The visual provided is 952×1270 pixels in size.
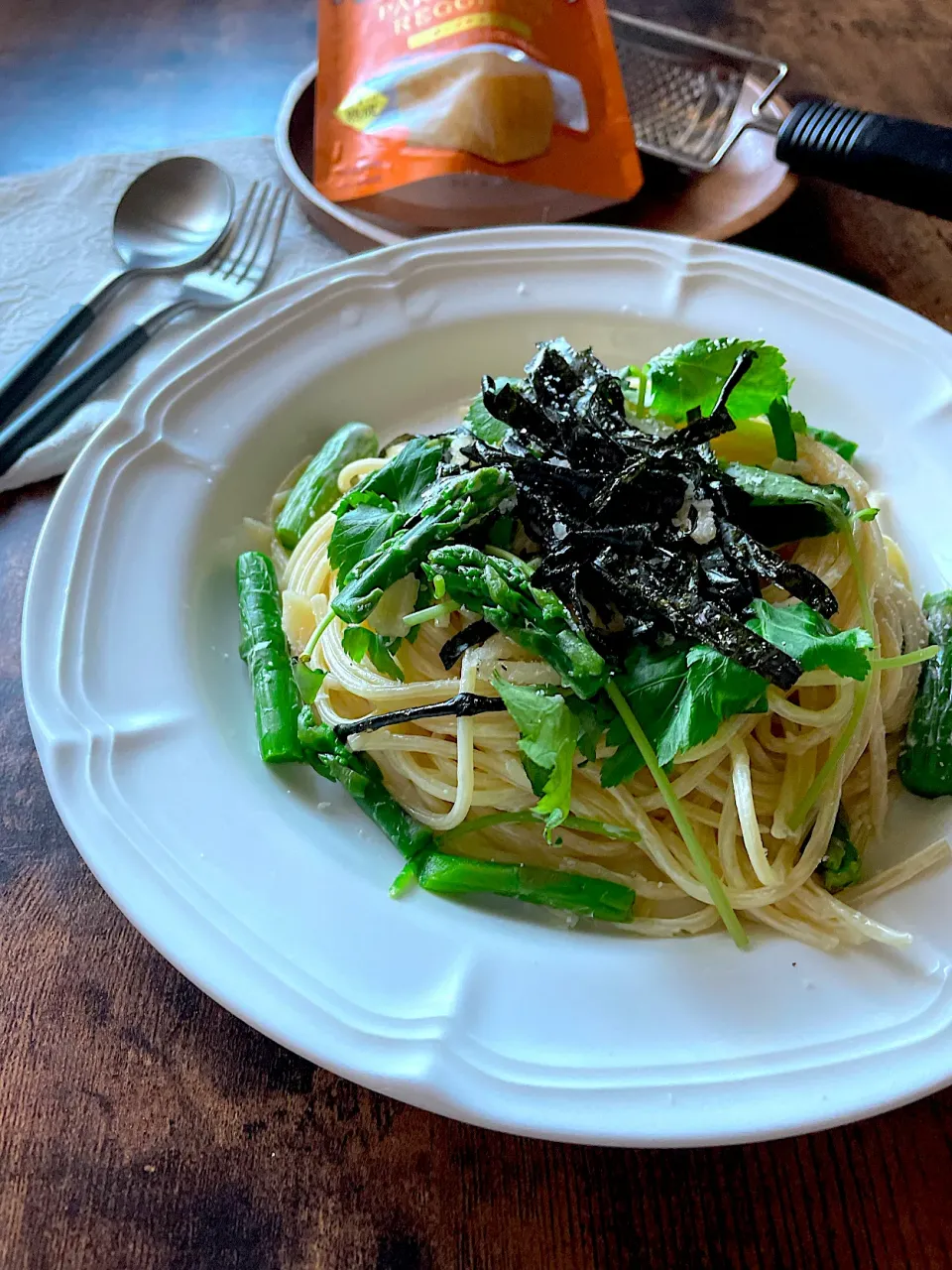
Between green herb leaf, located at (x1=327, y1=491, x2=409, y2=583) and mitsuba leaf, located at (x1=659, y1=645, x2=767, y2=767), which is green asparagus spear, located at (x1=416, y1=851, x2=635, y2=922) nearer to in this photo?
mitsuba leaf, located at (x1=659, y1=645, x2=767, y2=767)

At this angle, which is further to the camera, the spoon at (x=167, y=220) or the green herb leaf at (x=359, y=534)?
the spoon at (x=167, y=220)

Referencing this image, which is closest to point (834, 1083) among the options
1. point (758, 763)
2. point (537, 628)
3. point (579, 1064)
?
→ point (579, 1064)

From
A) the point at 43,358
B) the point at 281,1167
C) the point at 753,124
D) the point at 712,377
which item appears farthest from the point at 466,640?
the point at 753,124

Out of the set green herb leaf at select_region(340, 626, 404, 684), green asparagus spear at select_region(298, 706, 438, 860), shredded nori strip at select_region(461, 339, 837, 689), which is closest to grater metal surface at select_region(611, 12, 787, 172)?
shredded nori strip at select_region(461, 339, 837, 689)

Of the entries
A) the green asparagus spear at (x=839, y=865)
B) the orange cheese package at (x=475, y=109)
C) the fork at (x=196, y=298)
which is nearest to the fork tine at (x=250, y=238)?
the fork at (x=196, y=298)

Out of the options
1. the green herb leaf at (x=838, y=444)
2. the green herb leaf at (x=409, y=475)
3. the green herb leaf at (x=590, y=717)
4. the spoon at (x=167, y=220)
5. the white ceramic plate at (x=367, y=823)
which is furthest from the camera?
the spoon at (x=167, y=220)

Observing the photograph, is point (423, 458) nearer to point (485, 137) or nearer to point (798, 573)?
point (798, 573)

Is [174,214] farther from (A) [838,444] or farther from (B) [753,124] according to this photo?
(A) [838,444]

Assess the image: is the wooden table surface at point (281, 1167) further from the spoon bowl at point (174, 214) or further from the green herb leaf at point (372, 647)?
the spoon bowl at point (174, 214)
